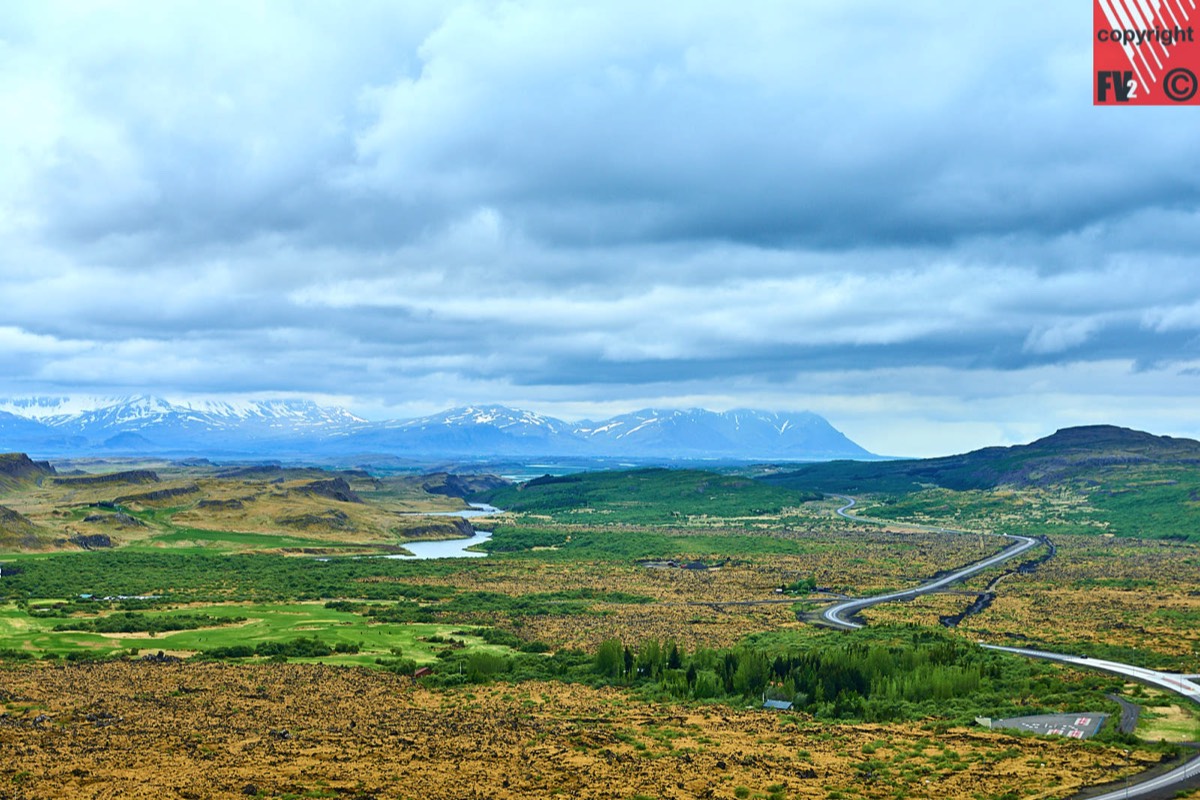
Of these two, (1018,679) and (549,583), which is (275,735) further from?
(549,583)

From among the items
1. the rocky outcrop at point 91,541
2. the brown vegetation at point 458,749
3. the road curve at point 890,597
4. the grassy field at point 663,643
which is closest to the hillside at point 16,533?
the grassy field at point 663,643

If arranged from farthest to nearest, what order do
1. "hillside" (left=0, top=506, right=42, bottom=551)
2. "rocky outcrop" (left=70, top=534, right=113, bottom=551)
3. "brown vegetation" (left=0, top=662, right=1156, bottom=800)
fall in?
"rocky outcrop" (left=70, top=534, right=113, bottom=551) < "hillside" (left=0, top=506, right=42, bottom=551) < "brown vegetation" (left=0, top=662, right=1156, bottom=800)

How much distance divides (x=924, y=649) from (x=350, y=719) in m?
51.1

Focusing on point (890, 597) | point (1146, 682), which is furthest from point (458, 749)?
point (890, 597)

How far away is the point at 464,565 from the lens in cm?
18388

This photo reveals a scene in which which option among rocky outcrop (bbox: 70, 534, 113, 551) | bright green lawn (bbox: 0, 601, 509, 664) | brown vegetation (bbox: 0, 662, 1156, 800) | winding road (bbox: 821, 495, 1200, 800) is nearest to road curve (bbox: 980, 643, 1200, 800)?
winding road (bbox: 821, 495, 1200, 800)

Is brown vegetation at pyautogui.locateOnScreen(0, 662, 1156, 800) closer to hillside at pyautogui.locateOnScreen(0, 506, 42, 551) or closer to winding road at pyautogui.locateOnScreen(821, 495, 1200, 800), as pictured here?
winding road at pyautogui.locateOnScreen(821, 495, 1200, 800)

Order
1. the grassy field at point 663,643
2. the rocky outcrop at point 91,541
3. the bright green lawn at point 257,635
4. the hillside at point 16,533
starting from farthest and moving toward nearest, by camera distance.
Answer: the rocky outcrop at point 91,541 → the hillside at point 16,533 → the bright green lawn at point 257,635 → the grassy field at point 663,643

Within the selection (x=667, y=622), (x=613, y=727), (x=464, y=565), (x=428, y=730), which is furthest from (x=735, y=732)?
(x=464, y=565)

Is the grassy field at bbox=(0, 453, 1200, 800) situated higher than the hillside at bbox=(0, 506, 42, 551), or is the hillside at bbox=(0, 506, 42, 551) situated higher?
the hillside at bbox=(0, 506, 42, 551)

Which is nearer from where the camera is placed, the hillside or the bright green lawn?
the bright green lawn

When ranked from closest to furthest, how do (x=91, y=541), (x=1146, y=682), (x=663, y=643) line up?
(x=1146, y=682) → (x=663, y=643) → (x=91, y=541)

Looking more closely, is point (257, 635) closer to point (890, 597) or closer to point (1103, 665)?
point (1103, 665)

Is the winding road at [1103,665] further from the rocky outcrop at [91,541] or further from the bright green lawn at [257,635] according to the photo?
the rocky outcrop at [91,541]
